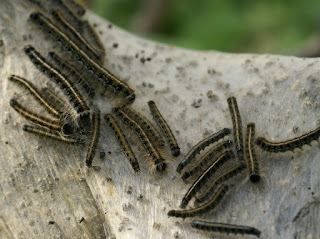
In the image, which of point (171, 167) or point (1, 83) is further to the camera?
point (1, 83)

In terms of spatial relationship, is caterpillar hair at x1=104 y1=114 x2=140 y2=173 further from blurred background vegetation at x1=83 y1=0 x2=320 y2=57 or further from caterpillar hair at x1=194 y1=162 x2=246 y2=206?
blurred background vegetation at x1=83 y1=0 x2=320 y2=57

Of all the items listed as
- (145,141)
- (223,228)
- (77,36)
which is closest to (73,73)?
Result: (77,36)

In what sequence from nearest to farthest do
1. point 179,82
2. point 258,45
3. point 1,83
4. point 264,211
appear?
1. point 264,211
2. point 1,83
3. point 179,82
4. point 258,45

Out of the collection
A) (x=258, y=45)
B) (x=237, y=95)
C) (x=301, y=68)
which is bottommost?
(x=237, y=95)

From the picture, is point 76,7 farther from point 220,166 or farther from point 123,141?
point 220,166

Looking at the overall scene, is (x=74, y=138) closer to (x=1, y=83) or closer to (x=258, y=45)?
(x=1, y=83)

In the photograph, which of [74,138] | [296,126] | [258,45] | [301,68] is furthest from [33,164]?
[258,45]

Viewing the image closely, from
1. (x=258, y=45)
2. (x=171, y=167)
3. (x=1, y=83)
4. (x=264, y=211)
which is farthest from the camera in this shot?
(x=258, y=45)
